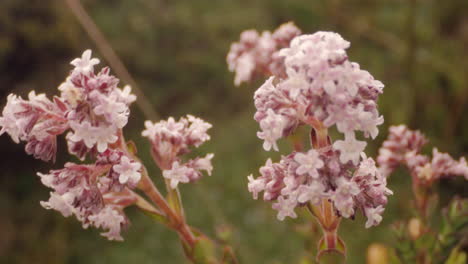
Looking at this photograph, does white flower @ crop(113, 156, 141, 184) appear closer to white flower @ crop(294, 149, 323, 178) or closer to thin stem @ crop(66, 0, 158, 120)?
white flower @ crop(294, 149, 323, 178)

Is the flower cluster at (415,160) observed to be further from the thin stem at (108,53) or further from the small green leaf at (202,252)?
the thin stem at (108,53)

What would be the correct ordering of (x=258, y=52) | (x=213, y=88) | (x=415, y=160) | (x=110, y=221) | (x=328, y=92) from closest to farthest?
(x=328, y=92) < (x=110, y=221) < (x=415, y=160) < (x=258, y=52) < (x=213, y=88)

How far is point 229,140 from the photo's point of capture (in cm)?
219

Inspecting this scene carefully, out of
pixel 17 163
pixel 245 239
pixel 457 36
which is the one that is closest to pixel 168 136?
pixel 245 239

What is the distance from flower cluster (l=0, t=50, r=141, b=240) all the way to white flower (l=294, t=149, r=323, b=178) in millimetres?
250

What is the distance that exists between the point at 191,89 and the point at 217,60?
0.18m

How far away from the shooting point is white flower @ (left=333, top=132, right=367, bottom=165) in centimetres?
67

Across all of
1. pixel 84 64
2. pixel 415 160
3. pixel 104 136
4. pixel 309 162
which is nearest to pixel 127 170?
pixel 104 136

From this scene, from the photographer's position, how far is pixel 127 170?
2.60 ft

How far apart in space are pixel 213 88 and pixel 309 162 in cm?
169

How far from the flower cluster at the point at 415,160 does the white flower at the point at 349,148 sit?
40cm

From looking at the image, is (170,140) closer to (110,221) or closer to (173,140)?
(173,140)

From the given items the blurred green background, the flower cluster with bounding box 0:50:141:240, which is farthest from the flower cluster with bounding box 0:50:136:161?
the blurred green background

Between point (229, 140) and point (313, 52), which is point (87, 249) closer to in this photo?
point (229, 140)
